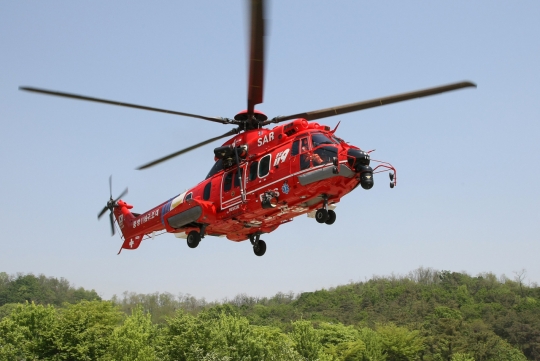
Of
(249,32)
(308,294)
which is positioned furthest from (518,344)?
(249,32)

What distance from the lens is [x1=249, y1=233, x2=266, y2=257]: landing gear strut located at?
22.6 meters

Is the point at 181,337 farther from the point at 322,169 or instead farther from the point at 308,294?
the point at 308,294

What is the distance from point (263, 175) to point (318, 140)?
7.66 ft

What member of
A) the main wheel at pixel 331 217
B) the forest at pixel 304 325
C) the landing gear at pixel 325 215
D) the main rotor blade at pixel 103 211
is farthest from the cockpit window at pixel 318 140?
the forest at pixel 304 325

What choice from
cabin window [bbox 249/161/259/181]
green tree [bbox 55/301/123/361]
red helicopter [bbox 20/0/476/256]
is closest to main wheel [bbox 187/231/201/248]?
red helicopter [bbox 20/0/476/256]

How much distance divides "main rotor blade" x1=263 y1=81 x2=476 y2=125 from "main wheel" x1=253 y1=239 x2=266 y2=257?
4797 mm

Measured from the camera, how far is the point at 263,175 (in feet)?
64.5

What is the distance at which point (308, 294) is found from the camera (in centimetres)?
13912

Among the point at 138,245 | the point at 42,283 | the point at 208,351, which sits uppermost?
the point at 42,283

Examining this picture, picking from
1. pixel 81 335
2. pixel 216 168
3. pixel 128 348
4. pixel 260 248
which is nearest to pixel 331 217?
pixel 260 248

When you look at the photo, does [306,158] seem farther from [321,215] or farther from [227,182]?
[227,182]

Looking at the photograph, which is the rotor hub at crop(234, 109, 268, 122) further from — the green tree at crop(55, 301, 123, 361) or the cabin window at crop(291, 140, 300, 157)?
the green tree at crop(55, 301, 123, 361)

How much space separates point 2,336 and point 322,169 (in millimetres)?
41425

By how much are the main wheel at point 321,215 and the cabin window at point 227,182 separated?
12.1 ft
